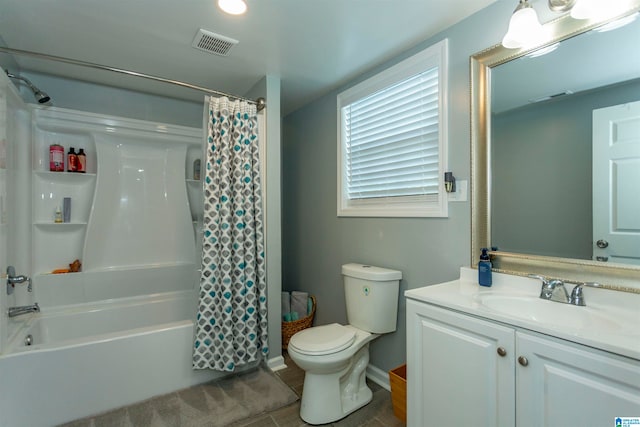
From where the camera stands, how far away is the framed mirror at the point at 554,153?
3.90 feet

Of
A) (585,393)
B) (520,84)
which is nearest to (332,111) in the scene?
(520,84)

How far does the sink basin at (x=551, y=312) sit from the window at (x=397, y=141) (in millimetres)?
569

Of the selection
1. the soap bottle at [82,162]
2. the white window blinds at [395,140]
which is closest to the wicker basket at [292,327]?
the white window blinds at [395,140]

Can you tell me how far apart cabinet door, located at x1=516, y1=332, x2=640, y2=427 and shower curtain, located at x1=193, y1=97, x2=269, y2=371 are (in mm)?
1650

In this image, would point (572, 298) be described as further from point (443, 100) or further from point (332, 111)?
point (332, 111)

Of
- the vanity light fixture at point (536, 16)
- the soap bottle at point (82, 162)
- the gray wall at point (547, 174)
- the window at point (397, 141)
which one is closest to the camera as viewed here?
the vanity light fixture at point (536, 16)

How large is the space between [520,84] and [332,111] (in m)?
1.46

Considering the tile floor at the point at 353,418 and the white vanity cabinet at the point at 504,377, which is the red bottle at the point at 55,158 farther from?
the white vanity cabinet at the point at 504,377

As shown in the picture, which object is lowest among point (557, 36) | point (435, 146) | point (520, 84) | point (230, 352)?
point (230, 352)

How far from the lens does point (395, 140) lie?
208 centimetres

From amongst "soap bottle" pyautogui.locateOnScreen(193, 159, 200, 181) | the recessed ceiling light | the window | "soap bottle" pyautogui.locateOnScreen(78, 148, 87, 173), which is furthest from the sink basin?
"soap bottle" pyautogui.locateOnScreen(78, 148, 87, 173)

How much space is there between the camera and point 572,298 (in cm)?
122

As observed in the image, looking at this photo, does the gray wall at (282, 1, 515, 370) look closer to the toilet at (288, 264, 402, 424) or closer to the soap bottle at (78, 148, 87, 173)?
the toilet at (288, 264, 402, 424)

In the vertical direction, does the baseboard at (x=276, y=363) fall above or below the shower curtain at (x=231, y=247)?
below
